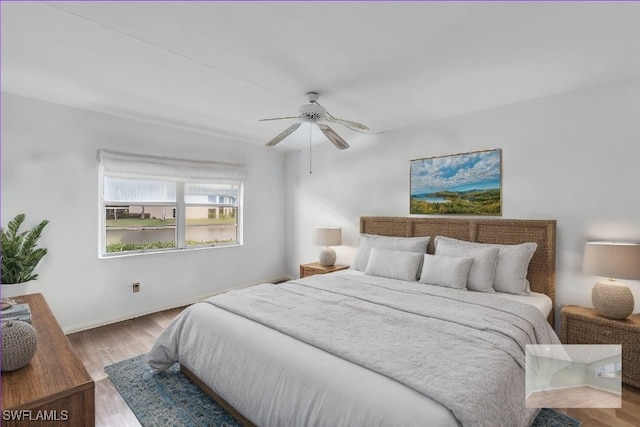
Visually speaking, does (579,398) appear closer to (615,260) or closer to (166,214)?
(615,260)

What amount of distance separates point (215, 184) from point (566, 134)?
4049 millimetres

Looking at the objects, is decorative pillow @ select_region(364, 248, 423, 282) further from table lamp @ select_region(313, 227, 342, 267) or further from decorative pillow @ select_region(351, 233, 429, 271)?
table lamp @ select_region(313, 227, 342, 267)

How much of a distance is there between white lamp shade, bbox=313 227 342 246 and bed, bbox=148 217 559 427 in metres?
1.11

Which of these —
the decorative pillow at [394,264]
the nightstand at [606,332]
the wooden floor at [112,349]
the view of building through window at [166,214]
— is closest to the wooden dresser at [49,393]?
the wooden floor at [112,349]

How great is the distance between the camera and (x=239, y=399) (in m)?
1.77

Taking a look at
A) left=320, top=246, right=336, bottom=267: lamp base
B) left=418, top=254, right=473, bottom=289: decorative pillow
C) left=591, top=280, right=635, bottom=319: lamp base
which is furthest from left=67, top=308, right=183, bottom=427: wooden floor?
left=591, top=280, right=635, bottom=319: lamp base

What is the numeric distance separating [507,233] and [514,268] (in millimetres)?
463

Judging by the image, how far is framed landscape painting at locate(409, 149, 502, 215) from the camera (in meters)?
3.21

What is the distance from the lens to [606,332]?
2342 millimetres

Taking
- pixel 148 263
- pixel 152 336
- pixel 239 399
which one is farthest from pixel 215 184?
pixel 239 399

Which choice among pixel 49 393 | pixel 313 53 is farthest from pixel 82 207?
pixel 313 53

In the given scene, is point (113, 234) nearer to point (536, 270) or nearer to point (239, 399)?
point (239, 399)

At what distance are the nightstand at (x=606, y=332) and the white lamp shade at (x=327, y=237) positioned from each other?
248 cm

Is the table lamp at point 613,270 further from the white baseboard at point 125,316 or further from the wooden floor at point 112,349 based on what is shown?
the white baseboard at point 125,316
